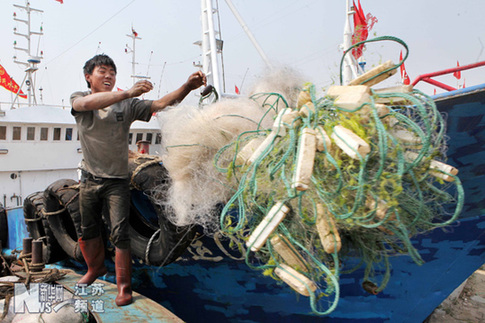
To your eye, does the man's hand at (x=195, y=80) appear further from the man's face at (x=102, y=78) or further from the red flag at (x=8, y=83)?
the red flag at (x=8, y=83)

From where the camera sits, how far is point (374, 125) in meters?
1.81

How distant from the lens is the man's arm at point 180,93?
2.99 m

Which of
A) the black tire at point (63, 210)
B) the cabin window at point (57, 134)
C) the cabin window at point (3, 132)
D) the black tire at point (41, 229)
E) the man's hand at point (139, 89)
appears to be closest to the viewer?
the man's hand at point (139, 89)

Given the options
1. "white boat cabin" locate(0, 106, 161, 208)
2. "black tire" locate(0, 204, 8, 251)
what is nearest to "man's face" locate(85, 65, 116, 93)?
"black tire" locate(0, 204, 8, 251)

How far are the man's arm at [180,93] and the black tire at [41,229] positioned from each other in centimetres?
250

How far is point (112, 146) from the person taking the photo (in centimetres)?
300

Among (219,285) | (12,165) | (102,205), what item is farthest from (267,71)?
(12,165)

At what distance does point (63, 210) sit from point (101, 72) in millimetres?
1978

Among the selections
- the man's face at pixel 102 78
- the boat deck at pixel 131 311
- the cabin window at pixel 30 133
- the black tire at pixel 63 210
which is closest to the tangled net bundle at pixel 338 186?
the boat deck at pixel 131 311

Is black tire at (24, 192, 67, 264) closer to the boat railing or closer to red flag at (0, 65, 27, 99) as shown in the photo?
the boat railing

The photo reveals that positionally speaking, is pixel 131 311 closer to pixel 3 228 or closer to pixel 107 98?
pixel 107 98

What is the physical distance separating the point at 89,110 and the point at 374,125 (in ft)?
7.02

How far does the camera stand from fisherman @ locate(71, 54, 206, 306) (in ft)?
9.84

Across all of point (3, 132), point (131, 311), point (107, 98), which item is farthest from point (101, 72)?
point (3, 132)
